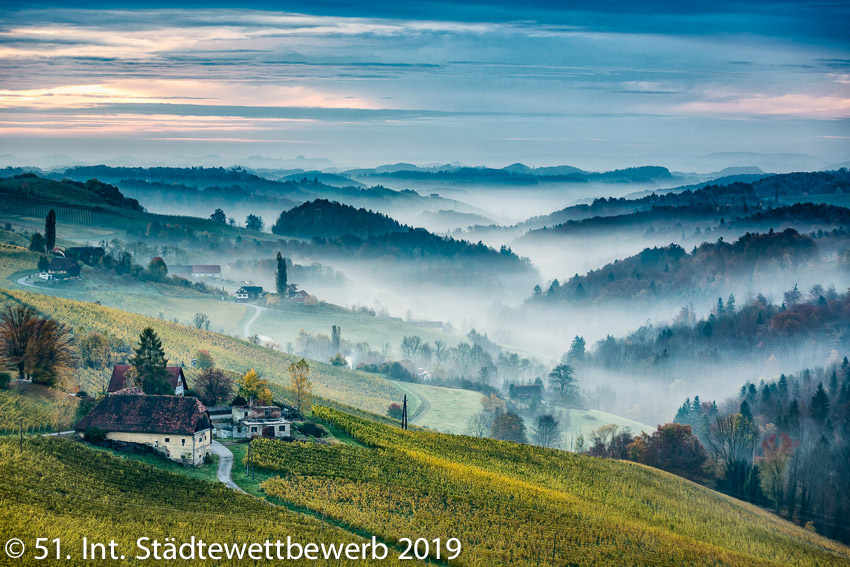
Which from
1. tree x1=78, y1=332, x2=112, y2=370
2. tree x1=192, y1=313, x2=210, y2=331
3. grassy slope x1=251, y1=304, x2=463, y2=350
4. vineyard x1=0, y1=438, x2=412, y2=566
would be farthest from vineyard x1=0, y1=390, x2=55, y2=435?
grassy slope x1=251, y1=304, x2=463, y2=350

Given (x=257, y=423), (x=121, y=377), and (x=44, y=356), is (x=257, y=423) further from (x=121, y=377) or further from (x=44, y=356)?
(x=44, y=356)

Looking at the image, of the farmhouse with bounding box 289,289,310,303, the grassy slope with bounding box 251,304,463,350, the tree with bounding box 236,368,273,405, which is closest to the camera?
the tree with bounding box 236,368,273,405

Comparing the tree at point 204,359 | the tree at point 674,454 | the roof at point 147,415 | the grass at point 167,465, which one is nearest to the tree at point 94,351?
the tree at point 204,359

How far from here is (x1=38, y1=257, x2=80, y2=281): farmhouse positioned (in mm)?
148875

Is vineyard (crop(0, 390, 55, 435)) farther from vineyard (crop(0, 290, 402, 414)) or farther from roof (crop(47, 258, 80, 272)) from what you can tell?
roof (crop(47, 258, 80, 272))

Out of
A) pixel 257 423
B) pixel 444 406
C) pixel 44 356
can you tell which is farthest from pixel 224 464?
pixel 444 406

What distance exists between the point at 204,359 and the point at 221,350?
16.1 metres

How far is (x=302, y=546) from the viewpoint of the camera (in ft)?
143

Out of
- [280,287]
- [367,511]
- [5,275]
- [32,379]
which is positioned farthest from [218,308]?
[367,511]

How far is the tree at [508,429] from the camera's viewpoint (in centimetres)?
12281

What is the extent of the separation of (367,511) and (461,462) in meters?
20.7

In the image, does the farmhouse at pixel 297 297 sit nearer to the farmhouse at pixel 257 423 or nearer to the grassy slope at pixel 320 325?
the grassy slope at pixel 320 325

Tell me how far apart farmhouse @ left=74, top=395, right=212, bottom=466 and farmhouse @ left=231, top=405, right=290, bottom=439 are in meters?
7.20

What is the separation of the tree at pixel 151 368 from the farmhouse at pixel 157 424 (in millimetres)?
10993
